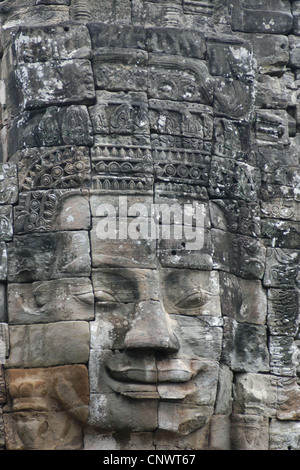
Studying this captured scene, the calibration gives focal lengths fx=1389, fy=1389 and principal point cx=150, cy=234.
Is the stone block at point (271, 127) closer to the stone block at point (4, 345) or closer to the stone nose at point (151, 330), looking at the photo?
the stone nose at point (151, 330)

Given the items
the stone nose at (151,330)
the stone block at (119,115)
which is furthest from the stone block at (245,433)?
the stone block at (119,115)

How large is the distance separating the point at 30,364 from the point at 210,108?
3.06 metres

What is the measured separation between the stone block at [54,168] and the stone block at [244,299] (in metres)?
1.70

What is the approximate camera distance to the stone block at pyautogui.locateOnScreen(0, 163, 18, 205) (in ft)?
43.9

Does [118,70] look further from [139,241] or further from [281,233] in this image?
[281,233]

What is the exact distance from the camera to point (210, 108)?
1366cm

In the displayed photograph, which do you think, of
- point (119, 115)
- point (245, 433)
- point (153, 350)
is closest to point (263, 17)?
point (119, 115)

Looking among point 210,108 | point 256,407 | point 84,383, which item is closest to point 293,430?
point 256,407

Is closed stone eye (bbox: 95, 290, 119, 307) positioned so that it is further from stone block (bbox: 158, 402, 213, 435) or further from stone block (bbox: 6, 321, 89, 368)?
stone block (bbox: 158, 402, 213, 435)

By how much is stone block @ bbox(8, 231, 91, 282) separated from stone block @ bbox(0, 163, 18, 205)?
1.28 ft

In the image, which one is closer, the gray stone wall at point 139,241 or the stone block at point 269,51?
the gray stone wall at point 139,241

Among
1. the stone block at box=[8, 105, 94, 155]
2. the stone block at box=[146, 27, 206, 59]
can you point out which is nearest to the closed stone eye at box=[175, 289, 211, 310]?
the stone block at box=[8, 105, 94, 155]

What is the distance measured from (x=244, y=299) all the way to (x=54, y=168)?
7.55ft

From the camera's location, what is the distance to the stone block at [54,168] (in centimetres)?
1317
